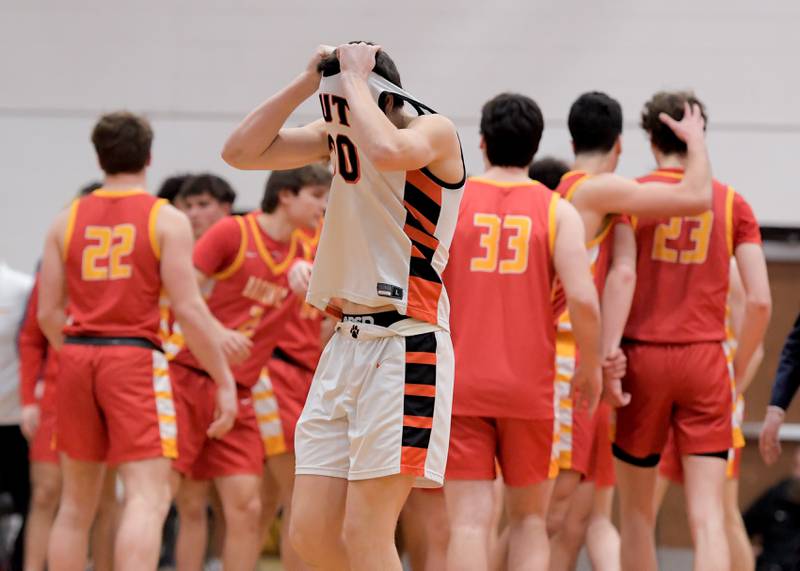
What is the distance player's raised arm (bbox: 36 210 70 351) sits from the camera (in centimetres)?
603

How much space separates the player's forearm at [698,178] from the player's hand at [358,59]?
2.16 metres

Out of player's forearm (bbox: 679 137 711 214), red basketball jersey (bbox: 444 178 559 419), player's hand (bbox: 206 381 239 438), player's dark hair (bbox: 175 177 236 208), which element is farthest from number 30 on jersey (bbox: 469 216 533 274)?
player's dark hair (bbox: 175 177 236 208)

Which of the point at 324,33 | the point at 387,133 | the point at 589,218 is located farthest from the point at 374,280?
the point at 324,33

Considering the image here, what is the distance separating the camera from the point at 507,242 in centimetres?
533

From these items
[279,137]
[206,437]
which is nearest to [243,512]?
[206,437]

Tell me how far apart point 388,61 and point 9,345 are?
14.3ft

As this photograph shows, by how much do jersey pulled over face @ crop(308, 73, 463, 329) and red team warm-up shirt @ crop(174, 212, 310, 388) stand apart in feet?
9.03

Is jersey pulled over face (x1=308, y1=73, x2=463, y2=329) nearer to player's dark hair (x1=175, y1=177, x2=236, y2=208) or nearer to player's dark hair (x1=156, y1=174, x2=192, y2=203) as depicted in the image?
player's dark hair (x1=175, y1=177, x2=236, y2=208)

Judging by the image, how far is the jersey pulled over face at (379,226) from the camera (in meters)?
4.04

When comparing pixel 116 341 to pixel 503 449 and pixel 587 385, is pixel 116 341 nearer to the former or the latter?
pixel 503 449

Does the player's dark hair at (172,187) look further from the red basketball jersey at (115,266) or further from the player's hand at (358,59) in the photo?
the player's hand at (358,59)

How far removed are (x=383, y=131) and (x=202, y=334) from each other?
245 cm

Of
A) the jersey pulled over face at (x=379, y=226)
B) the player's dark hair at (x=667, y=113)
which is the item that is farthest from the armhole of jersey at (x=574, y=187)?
the jersey pulled over face at (x=379, y=226)

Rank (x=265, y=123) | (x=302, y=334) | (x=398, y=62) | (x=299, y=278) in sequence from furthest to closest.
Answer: (x=398, y=62) < (x=302, y=334) < (x=299, y=278) < (x=265, y=123)
